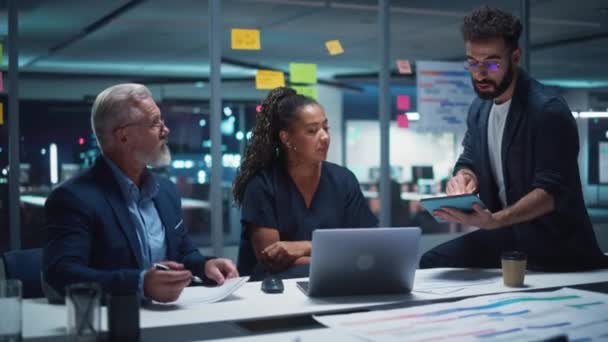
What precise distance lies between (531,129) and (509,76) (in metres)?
0.19

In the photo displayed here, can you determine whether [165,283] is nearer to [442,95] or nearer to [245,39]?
[245,39]

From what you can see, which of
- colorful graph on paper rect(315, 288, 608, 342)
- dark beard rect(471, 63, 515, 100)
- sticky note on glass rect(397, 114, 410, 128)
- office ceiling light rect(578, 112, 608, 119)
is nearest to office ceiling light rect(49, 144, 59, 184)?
sticky note on glass rect(397, 114, 410, 128)

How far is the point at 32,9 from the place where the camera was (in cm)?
603

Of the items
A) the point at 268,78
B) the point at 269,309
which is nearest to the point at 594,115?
the point at 268,78

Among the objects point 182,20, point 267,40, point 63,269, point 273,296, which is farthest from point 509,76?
point 267,40

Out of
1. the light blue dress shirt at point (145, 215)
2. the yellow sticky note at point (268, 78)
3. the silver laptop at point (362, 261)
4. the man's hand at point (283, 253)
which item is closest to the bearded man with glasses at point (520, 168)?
the silver laptop at point (362, 261)

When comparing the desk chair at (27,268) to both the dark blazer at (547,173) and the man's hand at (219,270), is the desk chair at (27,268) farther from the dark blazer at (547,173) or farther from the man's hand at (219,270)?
the dark blazer at (547,173)

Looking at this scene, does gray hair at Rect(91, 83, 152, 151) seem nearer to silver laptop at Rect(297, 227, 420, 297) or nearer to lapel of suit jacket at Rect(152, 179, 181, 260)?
lapel of suit jacket at Rect(152, 179, 181, 260)

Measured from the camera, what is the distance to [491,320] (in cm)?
161

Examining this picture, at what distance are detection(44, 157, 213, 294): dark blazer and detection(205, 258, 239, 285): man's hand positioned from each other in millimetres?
114

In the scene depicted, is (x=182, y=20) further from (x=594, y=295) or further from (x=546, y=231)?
(x=594, y=295)

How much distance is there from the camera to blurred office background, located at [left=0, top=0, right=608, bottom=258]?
588 centimetres

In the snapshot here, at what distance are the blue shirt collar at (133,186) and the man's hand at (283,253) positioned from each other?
452 millimetres

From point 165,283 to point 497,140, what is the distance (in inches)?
48.5
